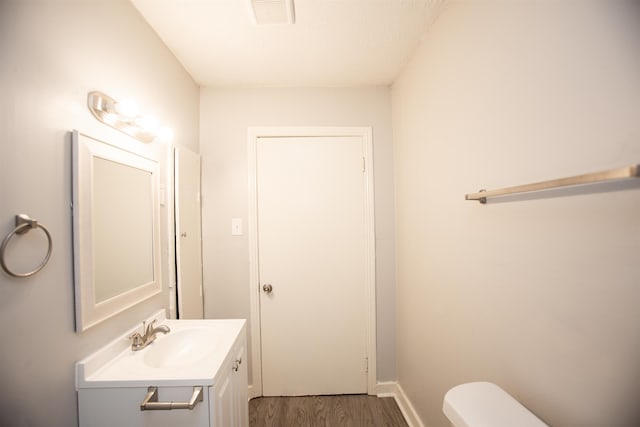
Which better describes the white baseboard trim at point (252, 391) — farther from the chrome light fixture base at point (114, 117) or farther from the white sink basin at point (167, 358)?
the chrome light fixture base at point (114, 117)

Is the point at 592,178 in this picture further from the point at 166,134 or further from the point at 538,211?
the point at 166,134

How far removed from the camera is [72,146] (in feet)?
2.59

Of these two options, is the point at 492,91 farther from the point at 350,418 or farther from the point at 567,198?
the point at 350,418

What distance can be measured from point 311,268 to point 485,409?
1.23 metres

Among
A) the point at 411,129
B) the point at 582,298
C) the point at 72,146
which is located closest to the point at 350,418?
the point at 582,298

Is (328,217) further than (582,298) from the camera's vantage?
Yes

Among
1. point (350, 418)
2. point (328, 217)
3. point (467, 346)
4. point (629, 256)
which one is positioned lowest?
point (350, 418)

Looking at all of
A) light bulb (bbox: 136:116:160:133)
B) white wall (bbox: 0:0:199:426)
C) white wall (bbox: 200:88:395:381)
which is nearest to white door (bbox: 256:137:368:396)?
white wall (bbox: 200:88:395:381)

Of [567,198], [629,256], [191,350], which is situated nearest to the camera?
[629,256]

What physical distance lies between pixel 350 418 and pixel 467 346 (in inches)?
42.9

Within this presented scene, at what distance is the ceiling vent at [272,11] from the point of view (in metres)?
1.07

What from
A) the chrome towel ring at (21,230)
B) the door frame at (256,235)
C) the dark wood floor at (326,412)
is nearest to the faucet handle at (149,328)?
the chrome towel ring at (21,230)

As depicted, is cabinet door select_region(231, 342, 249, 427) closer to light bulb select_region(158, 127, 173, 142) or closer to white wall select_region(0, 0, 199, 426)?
white wall select_region(0, 0, 199, 426)

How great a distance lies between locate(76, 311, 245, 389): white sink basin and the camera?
83 centimetres
